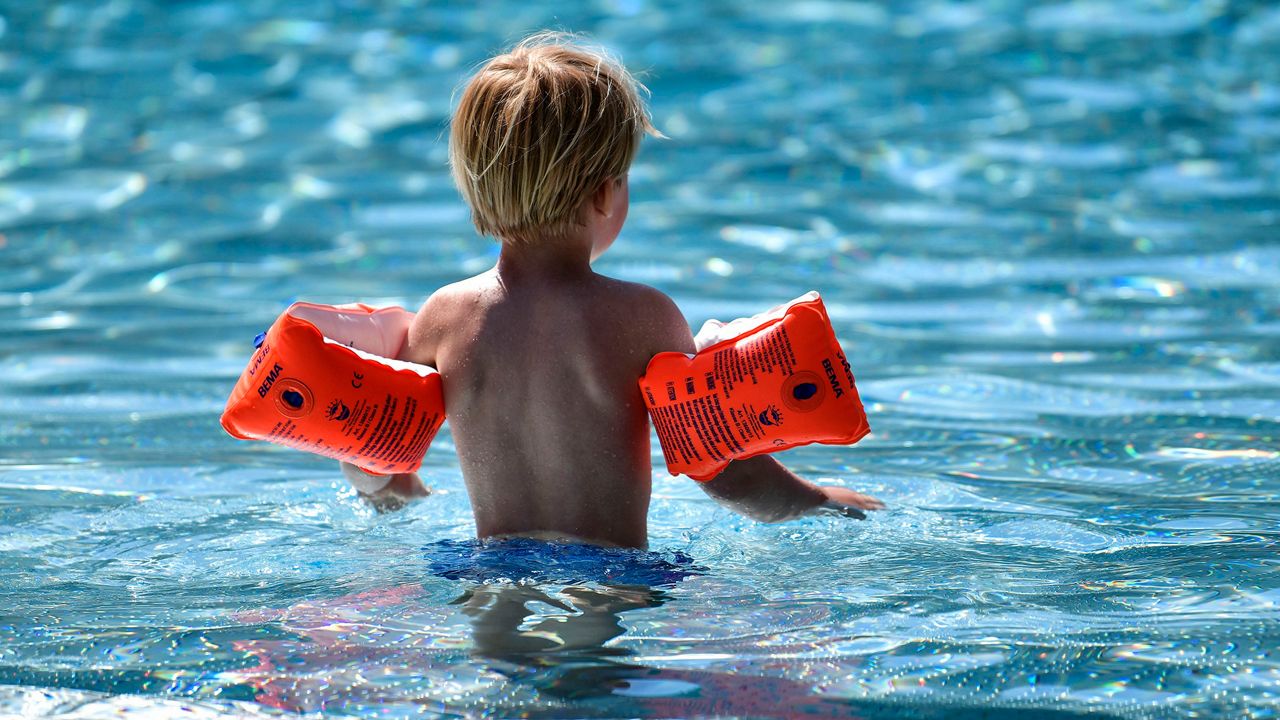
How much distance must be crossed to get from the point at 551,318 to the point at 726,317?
2921mm

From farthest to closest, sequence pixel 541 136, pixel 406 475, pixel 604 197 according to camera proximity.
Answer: pixel 406 475, pixel 604 197, pixel 541 136

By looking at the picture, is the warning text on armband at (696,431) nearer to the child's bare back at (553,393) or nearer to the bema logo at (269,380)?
the child's bare back at (553,393)

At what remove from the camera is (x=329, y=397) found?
3.17 meters

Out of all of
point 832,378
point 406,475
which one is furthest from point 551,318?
point 406,475

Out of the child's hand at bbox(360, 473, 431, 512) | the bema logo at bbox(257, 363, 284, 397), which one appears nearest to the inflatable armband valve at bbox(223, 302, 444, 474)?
the bema logo at bbox(257, 363, 284, 397)

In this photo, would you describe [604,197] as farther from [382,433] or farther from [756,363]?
[382,433]

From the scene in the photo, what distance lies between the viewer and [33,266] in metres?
6.92

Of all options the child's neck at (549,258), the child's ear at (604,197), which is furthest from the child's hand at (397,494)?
the child's ear at (604,197)

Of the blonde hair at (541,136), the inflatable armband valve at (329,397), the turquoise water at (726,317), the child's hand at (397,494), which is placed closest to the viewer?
the turquoise water at (726,317)

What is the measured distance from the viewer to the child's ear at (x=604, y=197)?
3127 millimetres

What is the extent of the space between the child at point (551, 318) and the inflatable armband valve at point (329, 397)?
3.2 inches

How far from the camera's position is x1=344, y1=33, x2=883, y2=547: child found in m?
3.06

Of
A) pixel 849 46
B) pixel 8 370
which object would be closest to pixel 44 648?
pixel 8 370

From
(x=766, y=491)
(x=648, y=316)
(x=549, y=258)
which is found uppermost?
(x=549, y=258)
